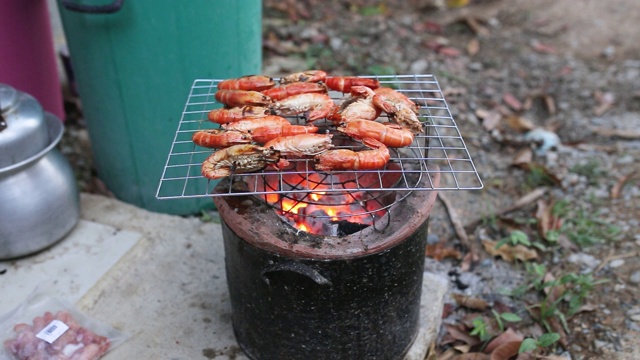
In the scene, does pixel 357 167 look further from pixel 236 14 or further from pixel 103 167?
pixel 103 167

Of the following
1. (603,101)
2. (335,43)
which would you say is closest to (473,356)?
(603,101)

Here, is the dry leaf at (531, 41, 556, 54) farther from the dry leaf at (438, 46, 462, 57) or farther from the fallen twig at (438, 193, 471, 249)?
the fallen twig at (438, 193, 471, 249)

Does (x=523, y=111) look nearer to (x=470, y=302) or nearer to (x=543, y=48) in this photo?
(x=543, y=48)

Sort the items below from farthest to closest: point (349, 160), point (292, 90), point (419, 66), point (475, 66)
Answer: point (475, 66)
point (419, 66)
point (292, 90)
point (349, 160)

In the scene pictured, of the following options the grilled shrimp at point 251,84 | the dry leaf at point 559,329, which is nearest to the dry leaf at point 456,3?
the dry leaf at point 559,329

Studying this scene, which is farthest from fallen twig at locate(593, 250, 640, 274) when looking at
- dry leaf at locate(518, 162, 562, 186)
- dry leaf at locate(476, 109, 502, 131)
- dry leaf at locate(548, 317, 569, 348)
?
dry leaf at locate(476, 109, 502, 131)

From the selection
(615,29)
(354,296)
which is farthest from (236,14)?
(615,29)
